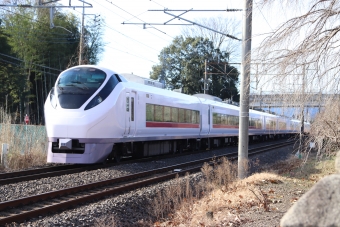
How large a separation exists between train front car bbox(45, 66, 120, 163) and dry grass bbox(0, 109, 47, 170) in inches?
88.7

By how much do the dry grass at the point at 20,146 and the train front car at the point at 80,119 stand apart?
88.7 inches

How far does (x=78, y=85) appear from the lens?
13.5m

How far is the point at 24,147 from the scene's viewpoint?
1586 cm

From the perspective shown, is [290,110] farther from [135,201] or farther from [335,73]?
[135,201]

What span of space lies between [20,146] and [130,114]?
4.40 metres

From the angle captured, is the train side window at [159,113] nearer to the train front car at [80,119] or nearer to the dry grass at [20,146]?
the train front car at [80,119]

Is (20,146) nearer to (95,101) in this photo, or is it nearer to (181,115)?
(95,101)

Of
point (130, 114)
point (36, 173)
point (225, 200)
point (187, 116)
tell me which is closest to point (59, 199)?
point (225, 200)

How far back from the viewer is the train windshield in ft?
43.3

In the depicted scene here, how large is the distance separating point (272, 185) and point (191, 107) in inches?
480

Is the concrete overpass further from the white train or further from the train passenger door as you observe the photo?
the train passenger door

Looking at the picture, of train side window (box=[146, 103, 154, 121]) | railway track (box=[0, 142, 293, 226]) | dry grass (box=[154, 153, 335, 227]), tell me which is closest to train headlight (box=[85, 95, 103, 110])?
railway track (box=[0, 142, 293, 226])

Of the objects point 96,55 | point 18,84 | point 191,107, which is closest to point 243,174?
point 191,107

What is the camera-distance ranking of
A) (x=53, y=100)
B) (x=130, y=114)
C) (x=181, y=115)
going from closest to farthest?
(x=53, y=100), (x=130, y=114), (x=181, y=115)
